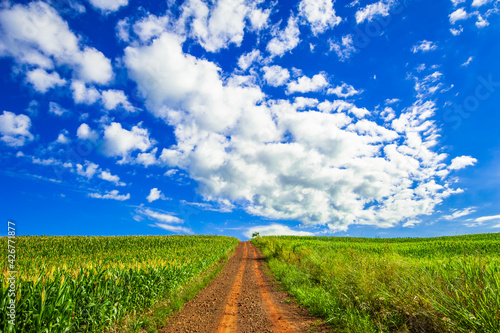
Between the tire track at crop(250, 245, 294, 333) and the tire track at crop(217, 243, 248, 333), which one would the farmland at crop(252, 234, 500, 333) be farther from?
the tire track at crop(217, 243, 248, 333)

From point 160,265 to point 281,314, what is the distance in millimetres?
5803

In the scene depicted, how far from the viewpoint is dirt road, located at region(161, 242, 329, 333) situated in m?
7.33

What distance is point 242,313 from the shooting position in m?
8.74

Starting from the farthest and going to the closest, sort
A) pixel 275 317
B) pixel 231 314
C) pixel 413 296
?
pixel 231 314
pixel 275 317
pixel 413 296

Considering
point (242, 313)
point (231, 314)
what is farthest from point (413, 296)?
point (231, 314)

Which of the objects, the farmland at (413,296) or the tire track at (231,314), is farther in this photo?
the tire track at (231,314)

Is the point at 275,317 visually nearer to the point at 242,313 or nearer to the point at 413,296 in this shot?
the point at 242,313

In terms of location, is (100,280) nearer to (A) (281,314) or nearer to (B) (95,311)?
(B) (95,311)

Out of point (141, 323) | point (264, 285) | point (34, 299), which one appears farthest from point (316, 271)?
point (34, 299)

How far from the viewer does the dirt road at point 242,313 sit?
7328 mm

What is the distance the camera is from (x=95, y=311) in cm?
642

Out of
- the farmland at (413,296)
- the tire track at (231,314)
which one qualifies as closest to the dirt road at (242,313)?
the tire track at (231,314)

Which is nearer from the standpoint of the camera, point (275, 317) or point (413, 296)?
point (413, 296)

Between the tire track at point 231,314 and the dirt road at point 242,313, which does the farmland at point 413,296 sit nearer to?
the dirt road at point 242,313
